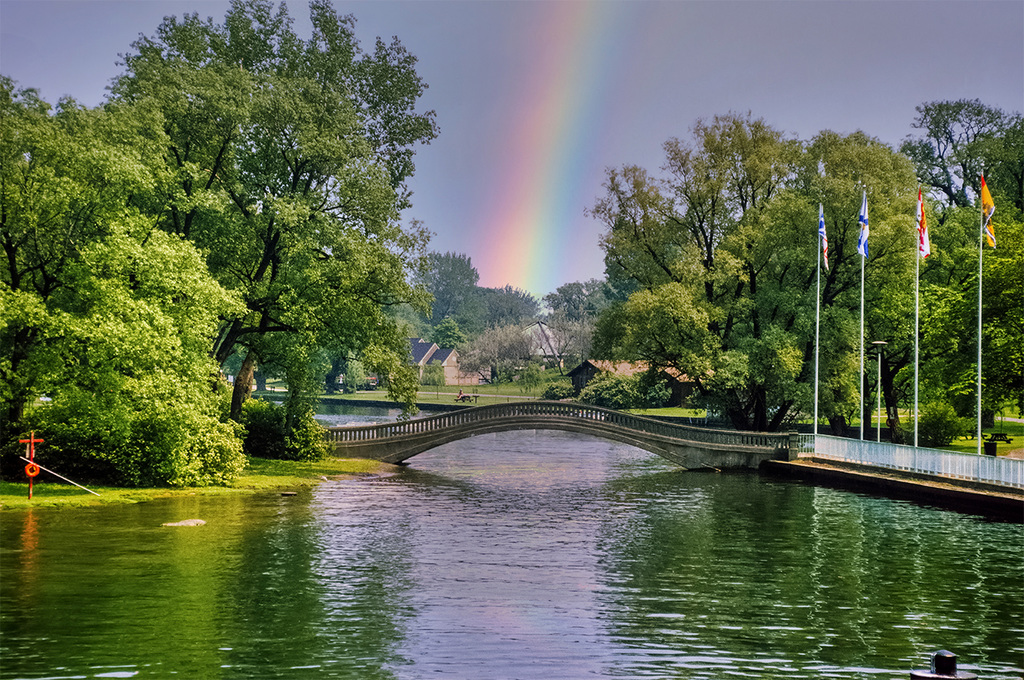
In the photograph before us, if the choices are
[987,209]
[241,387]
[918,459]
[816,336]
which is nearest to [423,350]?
[241,387]

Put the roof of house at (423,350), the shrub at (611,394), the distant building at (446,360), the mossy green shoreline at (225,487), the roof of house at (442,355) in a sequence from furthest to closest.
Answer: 1. the roof of house at (423,350)
2. the roof of house at (442,355)
3. the distant building at (446,360)
4. the shrub at (611,394)
5. the mossy green shoreline at (225,487)

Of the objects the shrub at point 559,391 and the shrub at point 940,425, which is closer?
the shrub at point 940,425

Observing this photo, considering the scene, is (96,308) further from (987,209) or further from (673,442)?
(987,209)

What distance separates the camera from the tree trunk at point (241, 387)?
43812 mm

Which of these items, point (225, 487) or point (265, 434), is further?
point (265, 434)

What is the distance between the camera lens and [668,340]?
53719 millimetres

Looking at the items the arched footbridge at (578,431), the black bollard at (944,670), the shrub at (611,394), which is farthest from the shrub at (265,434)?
the shrub at (611,394)

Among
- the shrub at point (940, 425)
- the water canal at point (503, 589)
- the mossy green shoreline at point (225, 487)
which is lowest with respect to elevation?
the water canal at point (503, 589)

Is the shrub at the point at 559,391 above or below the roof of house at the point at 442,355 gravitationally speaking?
below

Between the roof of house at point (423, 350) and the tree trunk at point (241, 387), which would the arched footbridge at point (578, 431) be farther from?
the roof of house at point (423, 350)

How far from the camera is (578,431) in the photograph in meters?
50.4

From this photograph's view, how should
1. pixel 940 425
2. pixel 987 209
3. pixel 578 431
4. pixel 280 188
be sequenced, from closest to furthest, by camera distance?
pixel 987 209, pixel 280 188, pixel 578 431, pixel 940 425

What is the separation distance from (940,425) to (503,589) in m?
38.4

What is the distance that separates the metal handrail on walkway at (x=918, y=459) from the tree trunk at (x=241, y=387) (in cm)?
2869
